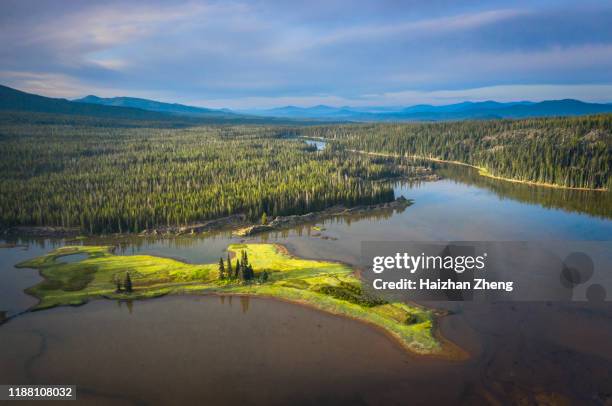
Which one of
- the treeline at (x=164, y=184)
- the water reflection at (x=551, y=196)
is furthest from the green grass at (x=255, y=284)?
the water reflection at (x=551, y=196)

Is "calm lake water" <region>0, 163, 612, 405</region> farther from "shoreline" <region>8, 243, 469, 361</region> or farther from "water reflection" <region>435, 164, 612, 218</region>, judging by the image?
"water reflection" <region>435, 164, 612, 218</region>

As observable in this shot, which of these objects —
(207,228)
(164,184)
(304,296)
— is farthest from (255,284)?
(164,184)

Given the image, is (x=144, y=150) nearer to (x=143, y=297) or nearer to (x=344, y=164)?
(x=344, y=164)

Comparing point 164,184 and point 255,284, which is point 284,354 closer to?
point 255,284
